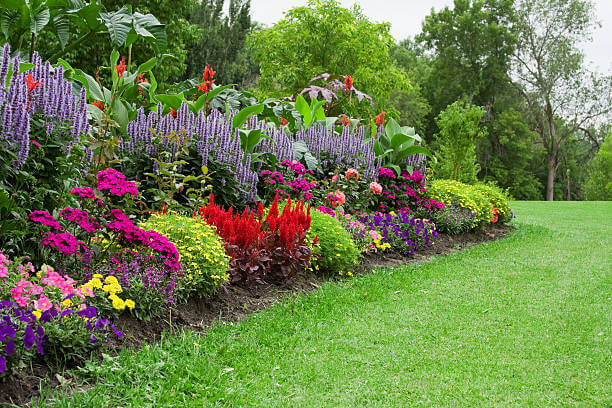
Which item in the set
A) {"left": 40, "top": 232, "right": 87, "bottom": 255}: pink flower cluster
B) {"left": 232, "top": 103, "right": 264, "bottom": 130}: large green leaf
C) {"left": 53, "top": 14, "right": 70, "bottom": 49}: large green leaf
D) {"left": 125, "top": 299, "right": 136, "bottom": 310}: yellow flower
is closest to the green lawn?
{"left": 125, "top": 299, "right": 136, "bottom": 310}: yellow flower

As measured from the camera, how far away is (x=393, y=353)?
3.29 metres

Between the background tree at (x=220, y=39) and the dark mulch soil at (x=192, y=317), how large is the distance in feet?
46.5

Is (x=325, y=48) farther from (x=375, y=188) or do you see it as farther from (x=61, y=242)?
(x=61, y=242)

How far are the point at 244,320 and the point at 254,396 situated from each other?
106 cm

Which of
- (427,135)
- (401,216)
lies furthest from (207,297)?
(427,135)

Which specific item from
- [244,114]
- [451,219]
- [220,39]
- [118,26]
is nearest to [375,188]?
[451,219]

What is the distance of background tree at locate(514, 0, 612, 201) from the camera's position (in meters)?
29.6

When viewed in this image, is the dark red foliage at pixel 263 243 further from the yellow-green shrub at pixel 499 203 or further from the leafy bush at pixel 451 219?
the yellow-green shrub at pixel 499 203

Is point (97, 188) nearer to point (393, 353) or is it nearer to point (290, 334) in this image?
point (290, 334)

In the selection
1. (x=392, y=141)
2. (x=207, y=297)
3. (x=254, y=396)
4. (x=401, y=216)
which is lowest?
(x=254, y=396)

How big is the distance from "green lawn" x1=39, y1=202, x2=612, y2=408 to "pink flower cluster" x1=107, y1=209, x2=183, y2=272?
0.49 m

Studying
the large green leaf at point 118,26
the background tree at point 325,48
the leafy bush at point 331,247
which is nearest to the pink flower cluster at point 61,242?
the leafy bush at point 331,247

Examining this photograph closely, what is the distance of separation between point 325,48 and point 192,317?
13.4m

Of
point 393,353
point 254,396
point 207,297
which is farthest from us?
point 207,297
